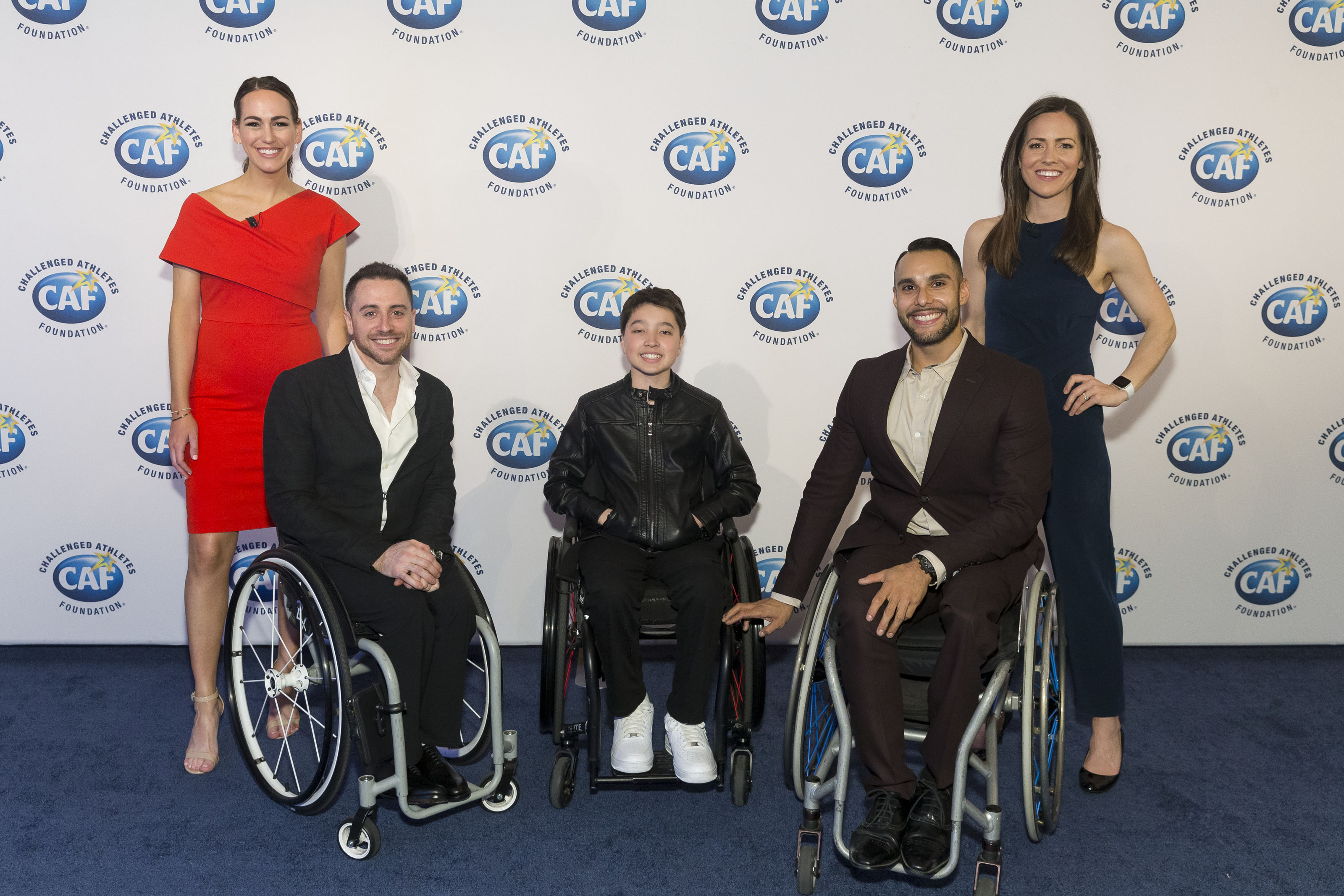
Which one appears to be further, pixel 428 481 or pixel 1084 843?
pixel 428 481

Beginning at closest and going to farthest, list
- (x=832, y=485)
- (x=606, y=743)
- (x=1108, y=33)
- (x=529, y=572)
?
1. (x=832, y=485)
2. (x=606, y=743)
3. (x=1108, y=33)
4. (x=529, y=572)

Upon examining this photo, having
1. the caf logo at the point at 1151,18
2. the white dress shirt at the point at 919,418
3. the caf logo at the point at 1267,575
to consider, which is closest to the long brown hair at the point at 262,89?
the white dress shirt at the point at 919,418

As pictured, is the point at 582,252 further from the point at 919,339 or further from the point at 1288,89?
the point at 1288,89

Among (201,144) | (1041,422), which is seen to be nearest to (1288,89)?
(1041,422)

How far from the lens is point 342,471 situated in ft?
8.16

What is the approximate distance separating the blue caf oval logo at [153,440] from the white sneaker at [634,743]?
2032mm

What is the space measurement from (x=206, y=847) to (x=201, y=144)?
229 centimetres

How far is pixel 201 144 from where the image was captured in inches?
132

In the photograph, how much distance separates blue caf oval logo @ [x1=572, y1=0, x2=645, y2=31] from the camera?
3320 millimetres

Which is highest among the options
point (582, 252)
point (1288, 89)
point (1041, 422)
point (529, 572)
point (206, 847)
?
point (1288, 89)

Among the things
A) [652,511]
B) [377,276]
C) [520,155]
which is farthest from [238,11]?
[652,511]

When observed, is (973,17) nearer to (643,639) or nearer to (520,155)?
(520,155)

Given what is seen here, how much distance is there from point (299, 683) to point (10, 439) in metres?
2.03

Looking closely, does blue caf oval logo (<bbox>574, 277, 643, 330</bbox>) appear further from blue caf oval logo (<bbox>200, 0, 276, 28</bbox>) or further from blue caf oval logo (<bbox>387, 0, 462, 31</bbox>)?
blue caf oval logo (<bbox>200, 0, 276, 28</bbox>)
